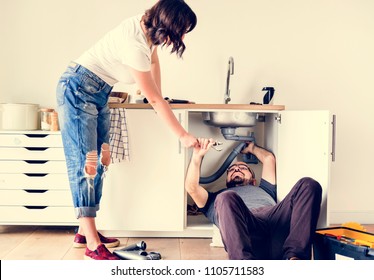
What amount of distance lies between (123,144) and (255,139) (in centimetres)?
92

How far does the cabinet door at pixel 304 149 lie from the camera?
2.09m

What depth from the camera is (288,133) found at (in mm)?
2531

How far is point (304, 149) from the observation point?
230 cm

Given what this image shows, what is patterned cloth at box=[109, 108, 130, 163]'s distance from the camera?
106 inches

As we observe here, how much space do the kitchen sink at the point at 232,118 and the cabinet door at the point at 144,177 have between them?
223 mm

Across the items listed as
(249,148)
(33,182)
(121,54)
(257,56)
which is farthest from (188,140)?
(257,56)

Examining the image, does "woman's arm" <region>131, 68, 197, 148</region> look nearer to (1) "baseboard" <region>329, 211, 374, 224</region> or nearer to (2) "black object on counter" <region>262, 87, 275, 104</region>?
(2) "black object on counter" <region>262, 87, 275, 104</region>

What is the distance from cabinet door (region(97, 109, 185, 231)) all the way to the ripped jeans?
1.17 feet

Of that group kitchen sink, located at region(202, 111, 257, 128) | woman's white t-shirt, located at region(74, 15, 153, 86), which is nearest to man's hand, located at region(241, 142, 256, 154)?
kitchen sink, located at region(202, 111, 257, 128)

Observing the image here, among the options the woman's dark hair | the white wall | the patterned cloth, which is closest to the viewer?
the woman's dark hair
